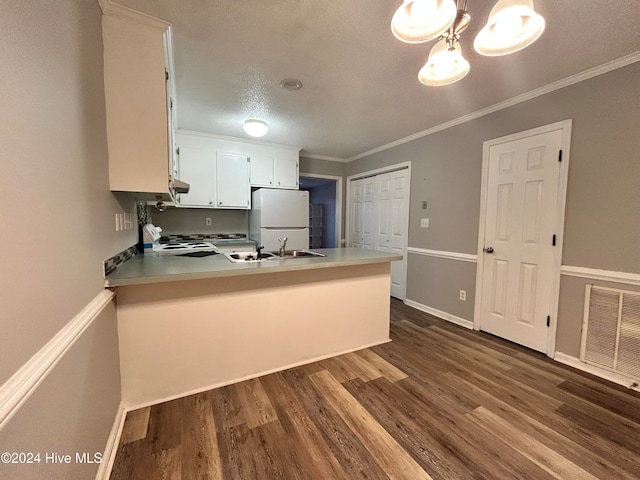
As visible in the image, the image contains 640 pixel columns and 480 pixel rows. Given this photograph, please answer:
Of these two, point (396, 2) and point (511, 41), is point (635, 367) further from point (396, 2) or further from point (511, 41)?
point (396, 2)

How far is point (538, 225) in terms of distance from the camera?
233cm

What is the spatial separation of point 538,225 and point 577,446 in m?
1.68

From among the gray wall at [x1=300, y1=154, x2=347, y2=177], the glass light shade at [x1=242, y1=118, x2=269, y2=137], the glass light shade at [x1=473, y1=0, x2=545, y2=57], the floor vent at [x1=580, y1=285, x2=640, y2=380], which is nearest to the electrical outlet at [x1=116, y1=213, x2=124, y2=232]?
the glass light shade at [x1=242, y1=118, x2=269, y2=137]

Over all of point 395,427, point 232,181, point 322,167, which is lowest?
point 395,427

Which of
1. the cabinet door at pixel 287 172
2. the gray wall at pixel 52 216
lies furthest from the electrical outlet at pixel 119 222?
the cabinet door at pixel 287 172

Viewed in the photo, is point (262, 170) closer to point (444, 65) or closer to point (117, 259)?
point (117, 259)

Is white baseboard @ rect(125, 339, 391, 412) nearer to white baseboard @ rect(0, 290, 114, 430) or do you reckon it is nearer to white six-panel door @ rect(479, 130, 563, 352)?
white baseboard @ rect(0, 290, 114, 430)

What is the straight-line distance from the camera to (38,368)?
2.20ft

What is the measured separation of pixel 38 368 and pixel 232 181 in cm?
334

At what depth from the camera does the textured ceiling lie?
1.45m

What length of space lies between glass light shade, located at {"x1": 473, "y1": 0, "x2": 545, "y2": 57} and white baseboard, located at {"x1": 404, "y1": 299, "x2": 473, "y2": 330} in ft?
8.68

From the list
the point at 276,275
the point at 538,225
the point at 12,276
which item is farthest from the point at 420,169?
the point at 12,276

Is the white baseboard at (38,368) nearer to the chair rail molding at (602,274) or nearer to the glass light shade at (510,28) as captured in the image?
the glass light shade at (510,28)

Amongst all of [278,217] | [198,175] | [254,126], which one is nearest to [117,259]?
[254,126]
